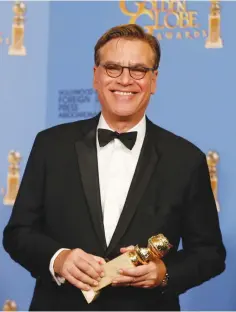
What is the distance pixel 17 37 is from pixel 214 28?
31.5 inches

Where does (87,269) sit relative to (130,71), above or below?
below

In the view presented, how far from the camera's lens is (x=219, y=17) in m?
2.51

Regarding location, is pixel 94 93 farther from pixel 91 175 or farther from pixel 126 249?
pixel 126 249

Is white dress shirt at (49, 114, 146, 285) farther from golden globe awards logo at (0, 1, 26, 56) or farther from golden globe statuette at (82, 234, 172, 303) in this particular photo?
golden globe awards logo at (0, 1, 26, 56)

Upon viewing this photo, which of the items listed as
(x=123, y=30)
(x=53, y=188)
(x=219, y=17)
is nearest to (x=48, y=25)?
(x=219, y=17)

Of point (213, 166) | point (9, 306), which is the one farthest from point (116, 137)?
point (9, 306)

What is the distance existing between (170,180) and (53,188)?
334mm

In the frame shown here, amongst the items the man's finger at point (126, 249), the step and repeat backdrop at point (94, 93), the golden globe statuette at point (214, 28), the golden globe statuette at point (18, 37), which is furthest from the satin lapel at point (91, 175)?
the golden globe statuette at point (18, 37)

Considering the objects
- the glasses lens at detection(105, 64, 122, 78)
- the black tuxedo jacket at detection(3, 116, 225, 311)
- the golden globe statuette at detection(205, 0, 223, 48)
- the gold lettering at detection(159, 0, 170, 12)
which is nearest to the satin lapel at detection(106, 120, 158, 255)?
the black tuxedo jacket at detection(3, 116, 225, 311)

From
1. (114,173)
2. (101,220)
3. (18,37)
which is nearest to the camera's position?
(101,220)

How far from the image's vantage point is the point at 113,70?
191cm

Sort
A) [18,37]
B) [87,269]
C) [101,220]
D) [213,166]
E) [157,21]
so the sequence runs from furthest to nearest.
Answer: [18,37]
[157,21]
[213,166]
[101,220]
[87,269]

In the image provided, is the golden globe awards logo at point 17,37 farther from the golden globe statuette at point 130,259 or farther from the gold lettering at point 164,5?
the golden globe statuette at point 130,259

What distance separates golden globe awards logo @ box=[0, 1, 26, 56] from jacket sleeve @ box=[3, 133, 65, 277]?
88 cm
